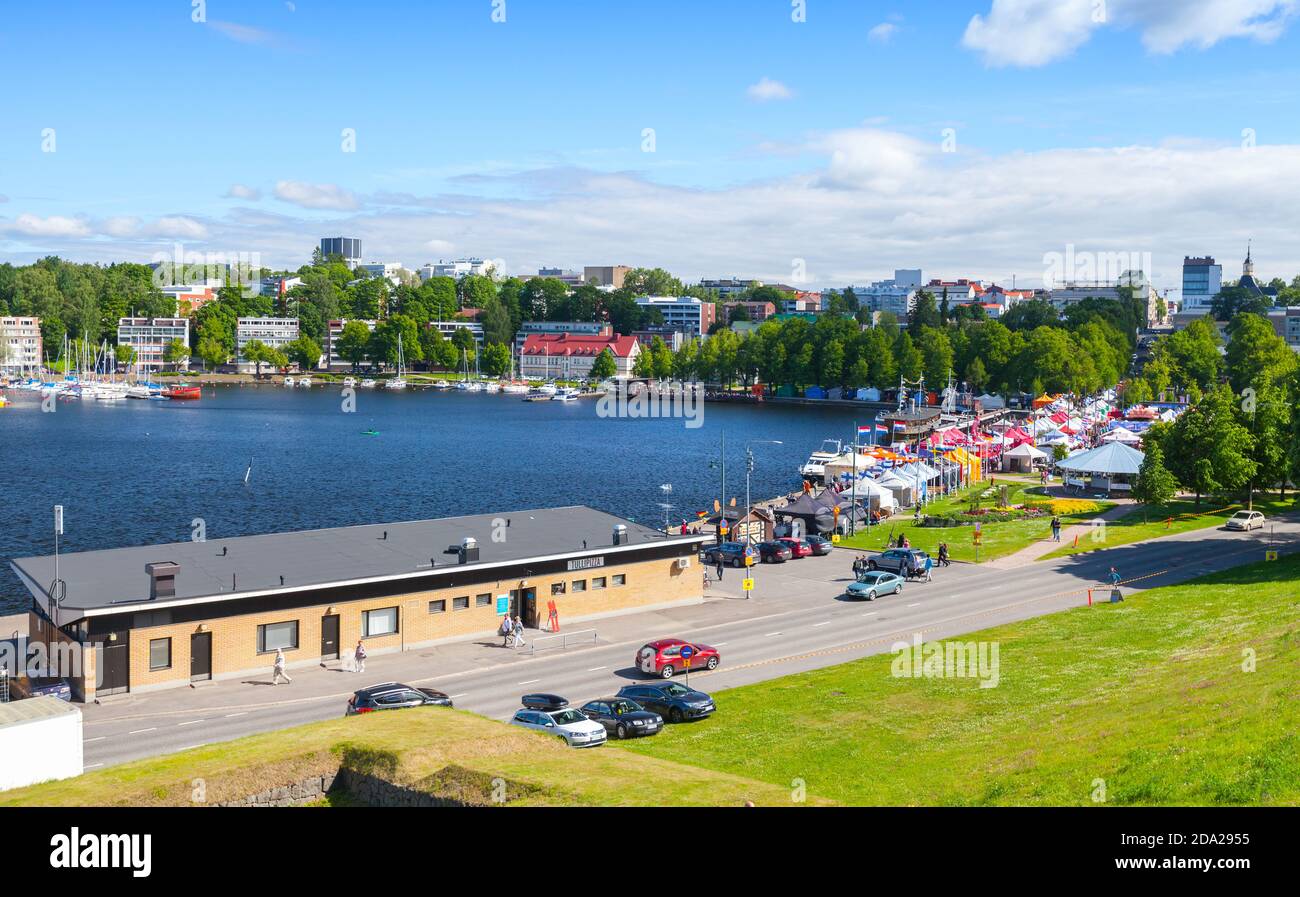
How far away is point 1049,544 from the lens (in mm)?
60469

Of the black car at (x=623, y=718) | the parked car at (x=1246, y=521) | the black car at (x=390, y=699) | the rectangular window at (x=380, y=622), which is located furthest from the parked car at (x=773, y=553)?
the black car at (x=390, y=699)

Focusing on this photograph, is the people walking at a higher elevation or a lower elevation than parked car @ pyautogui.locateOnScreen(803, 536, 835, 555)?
lower

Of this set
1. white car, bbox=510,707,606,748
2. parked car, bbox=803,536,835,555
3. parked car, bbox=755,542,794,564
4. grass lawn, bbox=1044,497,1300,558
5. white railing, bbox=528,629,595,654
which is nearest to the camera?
white car, bbox=510,707,606,748

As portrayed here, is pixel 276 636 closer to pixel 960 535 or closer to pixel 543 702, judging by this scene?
pixel 543 702

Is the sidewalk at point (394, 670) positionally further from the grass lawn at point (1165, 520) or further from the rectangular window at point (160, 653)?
the grass lawn at point (1165, 520)

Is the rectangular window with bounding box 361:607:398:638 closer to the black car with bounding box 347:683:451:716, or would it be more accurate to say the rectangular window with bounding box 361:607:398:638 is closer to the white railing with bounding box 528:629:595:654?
the white railing with bounding box 528:629:595:654

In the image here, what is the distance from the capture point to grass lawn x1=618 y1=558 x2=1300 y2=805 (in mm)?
20125

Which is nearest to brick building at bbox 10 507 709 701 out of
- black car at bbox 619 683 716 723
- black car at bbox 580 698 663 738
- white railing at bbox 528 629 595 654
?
white railing at bbox 528 629 595 654

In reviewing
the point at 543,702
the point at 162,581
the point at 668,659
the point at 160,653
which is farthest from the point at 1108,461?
the point at 160,653

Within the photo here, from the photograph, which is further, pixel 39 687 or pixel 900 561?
pixel 900 561

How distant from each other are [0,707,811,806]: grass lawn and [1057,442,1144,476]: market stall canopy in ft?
215

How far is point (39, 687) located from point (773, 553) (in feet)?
112
